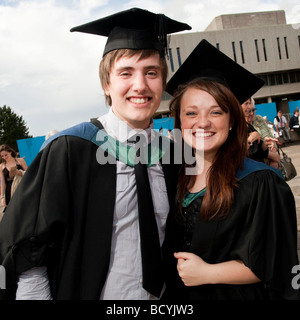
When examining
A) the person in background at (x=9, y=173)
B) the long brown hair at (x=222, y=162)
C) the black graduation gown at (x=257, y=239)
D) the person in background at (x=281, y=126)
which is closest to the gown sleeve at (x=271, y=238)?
the black graduation gown at (x=257, y=239)

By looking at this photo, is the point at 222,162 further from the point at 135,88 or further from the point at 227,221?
the point at 135,88

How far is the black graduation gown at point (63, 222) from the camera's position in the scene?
4.15ft

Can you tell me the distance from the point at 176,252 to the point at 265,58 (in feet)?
123

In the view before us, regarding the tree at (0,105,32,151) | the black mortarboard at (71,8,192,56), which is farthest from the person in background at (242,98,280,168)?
the tree at (0,105,32,151)

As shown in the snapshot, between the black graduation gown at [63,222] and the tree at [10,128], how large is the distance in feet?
154

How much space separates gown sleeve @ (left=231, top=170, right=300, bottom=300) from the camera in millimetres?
1392

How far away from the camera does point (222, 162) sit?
1649 millimetres

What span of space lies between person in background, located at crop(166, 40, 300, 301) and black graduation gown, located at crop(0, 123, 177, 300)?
44 centimetres

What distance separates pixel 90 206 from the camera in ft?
4.49

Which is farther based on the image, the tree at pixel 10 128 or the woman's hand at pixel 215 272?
the tree at pixel 10 128

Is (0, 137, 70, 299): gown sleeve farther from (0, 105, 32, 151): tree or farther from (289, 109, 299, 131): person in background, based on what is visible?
(0, 105, 32, 151): tree

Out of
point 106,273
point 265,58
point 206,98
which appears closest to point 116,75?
point 206,98

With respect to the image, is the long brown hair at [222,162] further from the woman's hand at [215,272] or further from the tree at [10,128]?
the tree at [10,128]
